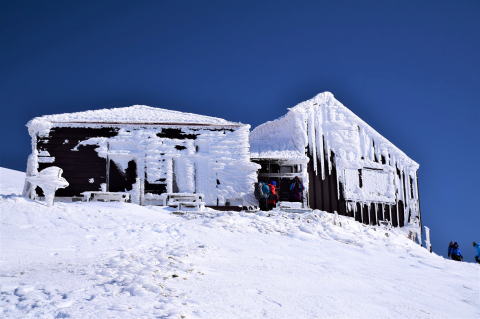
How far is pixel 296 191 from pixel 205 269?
45.0ft

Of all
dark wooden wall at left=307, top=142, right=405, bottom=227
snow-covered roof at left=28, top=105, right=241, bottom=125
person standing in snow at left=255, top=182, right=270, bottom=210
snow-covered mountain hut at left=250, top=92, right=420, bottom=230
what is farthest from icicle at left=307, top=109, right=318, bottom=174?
person standing in snow at left=255, top=182, right=270, bottom=210

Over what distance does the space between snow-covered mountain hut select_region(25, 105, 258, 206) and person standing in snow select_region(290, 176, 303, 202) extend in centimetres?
198

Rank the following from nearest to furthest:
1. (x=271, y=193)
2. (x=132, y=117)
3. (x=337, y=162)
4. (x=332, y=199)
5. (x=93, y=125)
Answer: (x=271, y=193)
(x=93, y=125)
(x=132, y=117)
(x=332, y=199)
(x=337, y=162)

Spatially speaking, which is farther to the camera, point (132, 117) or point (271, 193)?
point (132, 117)

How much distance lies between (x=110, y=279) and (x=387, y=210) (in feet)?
64.5

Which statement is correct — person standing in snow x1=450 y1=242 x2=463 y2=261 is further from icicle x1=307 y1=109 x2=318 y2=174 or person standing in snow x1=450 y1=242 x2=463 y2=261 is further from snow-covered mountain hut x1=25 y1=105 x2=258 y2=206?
snow-covered mountain hut x1=25 y1=105 x2=258 y2=206

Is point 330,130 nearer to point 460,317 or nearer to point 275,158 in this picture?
point 275,158

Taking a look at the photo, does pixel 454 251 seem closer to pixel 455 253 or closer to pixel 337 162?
pixel 455 253

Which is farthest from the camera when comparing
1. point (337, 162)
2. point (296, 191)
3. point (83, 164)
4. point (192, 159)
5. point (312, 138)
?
point (312, 138)

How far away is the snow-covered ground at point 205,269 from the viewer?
671cm

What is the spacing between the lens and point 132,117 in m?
21.5

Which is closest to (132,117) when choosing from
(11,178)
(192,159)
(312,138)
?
(192,159)

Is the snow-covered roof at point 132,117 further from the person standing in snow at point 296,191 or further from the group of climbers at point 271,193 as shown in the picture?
the person standing in snow at point 296,191

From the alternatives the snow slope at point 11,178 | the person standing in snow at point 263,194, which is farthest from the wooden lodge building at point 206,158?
the snow slope at point 11,178
